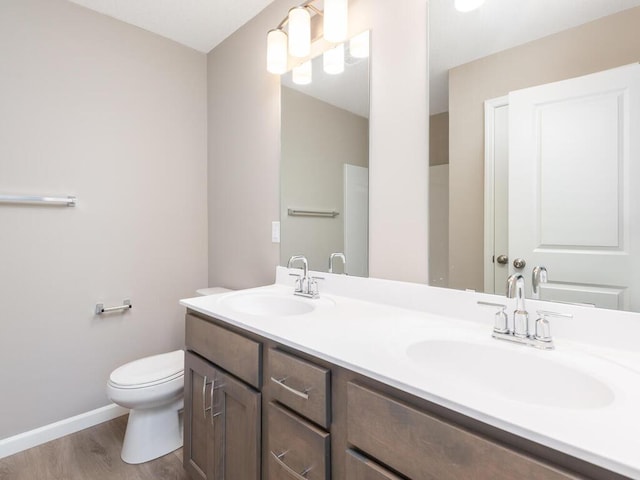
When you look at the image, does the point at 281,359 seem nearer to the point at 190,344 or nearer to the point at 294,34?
the point at 190,344

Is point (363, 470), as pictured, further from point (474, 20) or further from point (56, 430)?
point (56, 430)

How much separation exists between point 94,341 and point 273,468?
1513mm

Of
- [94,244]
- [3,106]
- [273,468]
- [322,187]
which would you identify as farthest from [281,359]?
[3,106]

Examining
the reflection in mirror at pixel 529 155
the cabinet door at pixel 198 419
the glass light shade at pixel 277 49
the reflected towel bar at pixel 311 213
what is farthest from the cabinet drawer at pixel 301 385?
the glass light shade at pixel 277 49

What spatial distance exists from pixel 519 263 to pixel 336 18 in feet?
4.01

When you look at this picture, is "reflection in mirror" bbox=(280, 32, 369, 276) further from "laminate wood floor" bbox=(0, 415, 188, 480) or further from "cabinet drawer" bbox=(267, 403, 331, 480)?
"laminate wood floor" bbox=(0, 415, 188, 480)

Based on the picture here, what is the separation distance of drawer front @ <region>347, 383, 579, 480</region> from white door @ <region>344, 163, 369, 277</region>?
749 millimetres

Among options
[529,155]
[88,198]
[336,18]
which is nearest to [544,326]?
[529,155]

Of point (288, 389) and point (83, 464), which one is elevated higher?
point (288, 389)

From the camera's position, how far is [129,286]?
2.05 metres

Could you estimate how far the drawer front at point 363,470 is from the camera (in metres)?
0.70

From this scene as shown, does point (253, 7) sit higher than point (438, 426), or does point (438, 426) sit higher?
point (253, 7)

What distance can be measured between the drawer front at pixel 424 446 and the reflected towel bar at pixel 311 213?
37.2 inches

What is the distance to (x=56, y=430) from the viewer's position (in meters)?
1.79
